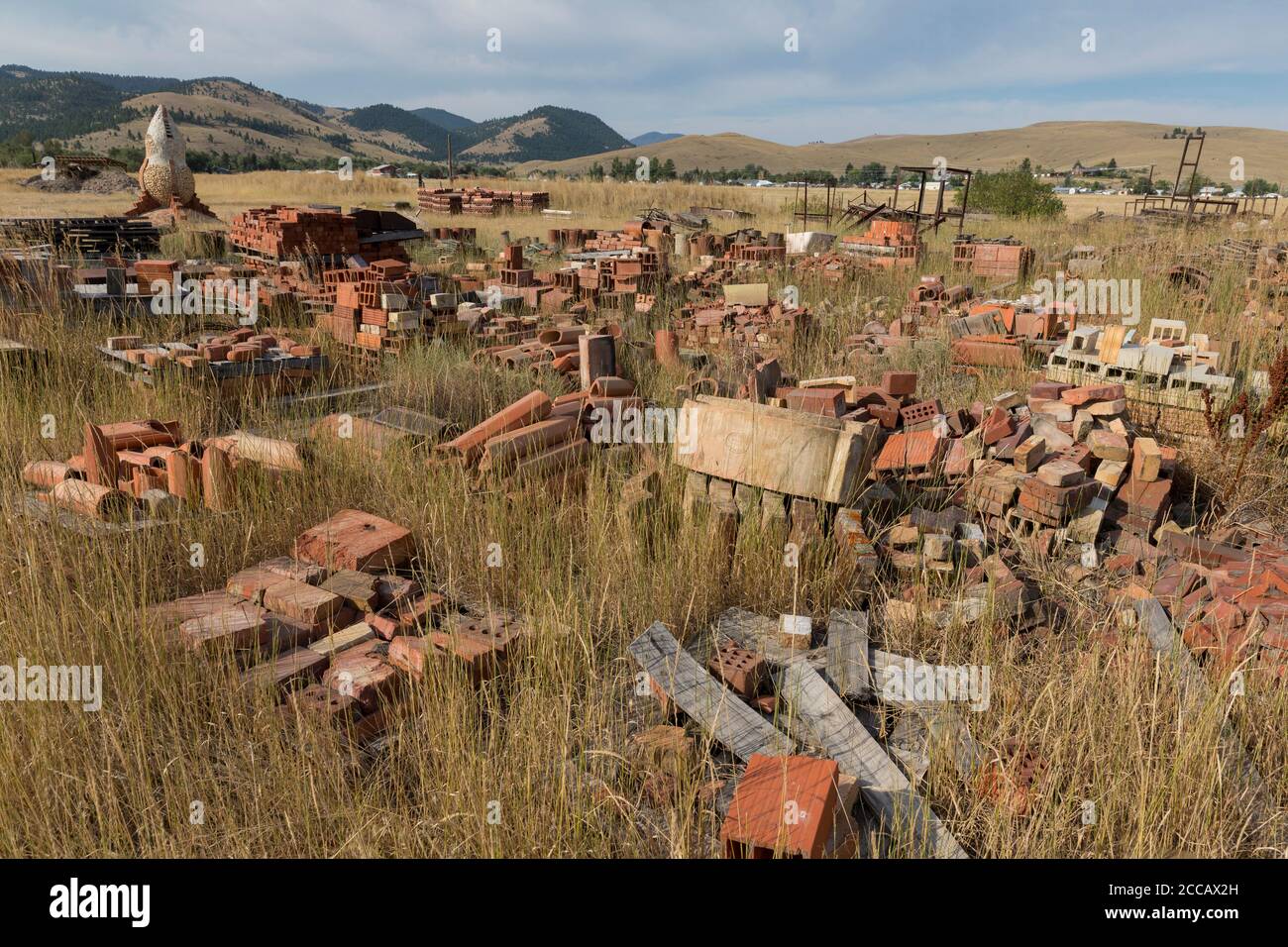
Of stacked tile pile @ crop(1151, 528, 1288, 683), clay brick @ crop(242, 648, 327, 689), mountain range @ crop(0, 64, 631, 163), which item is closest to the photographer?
clay brick @ crop(242, 648, 327, 689)

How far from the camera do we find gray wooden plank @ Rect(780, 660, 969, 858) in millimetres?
2344

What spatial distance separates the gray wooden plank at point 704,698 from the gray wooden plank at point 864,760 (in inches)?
6.8

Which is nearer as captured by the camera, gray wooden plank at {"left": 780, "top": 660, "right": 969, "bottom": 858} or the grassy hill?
gray wooden plank at {"left": 780, "top": 660, "right": 969, "bottom": 858}

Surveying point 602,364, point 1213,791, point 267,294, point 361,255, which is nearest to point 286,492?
point 602,364

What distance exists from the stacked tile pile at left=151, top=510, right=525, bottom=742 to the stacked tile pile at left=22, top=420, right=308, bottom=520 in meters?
0.71

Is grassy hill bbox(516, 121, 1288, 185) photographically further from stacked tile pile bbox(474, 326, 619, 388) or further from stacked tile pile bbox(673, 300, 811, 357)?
stacked tile pile bbox(474, 326, 619, 388)

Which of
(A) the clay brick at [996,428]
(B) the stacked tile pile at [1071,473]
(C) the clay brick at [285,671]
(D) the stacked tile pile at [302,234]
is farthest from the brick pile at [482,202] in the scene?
(C) the clay brick at [285,671]

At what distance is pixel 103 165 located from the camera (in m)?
29.9

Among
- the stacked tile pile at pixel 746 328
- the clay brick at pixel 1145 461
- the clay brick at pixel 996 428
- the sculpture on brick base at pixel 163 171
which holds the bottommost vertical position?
the clay brick at pixel 1145 461

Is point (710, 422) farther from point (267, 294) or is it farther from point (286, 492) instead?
point (267, 294)

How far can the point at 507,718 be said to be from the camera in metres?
2.85

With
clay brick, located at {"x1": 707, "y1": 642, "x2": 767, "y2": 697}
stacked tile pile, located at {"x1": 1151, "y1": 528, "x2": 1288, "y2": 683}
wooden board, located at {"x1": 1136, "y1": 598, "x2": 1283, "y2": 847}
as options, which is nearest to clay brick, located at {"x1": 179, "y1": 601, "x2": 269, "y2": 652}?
clay brick, located at {"x1": 707, "y1": 642, "x2": 767, "y2": 697}

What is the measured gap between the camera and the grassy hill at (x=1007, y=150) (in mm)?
104062

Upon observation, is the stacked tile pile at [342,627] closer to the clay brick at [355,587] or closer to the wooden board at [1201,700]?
the clay brick at [355,587]
